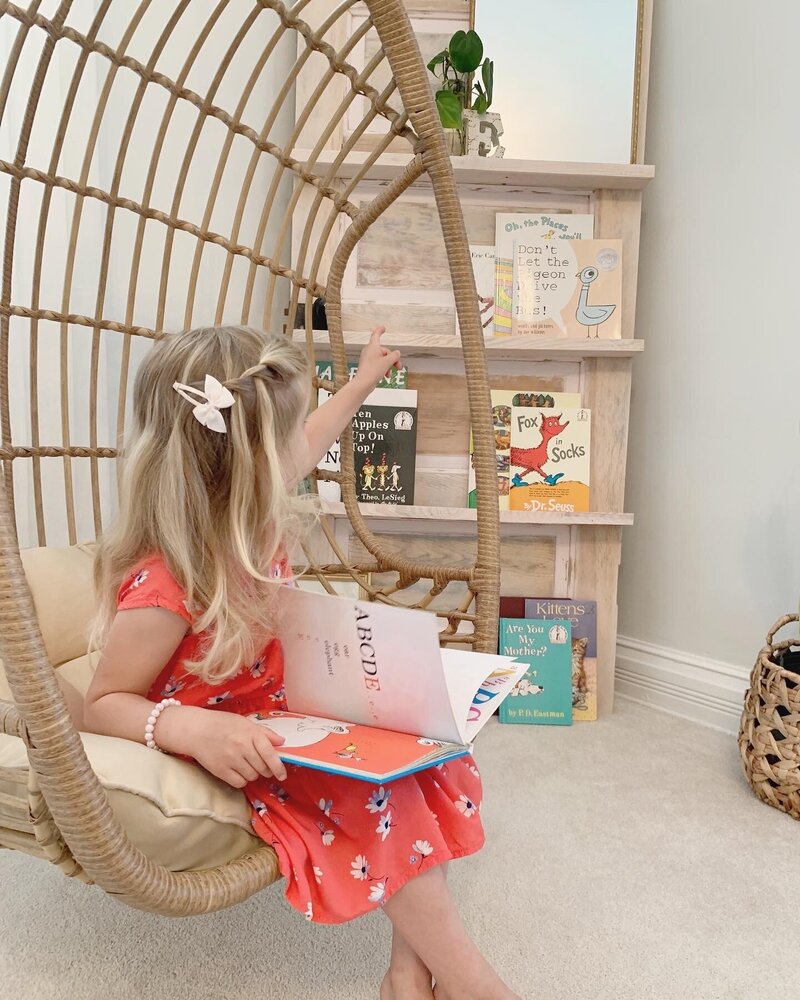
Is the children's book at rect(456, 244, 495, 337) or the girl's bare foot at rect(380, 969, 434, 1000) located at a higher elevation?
the children's book at rect(456, 244, 495, 337)

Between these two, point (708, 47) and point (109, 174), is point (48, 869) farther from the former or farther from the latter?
point (708, 47)

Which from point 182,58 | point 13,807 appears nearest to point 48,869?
point 13,807

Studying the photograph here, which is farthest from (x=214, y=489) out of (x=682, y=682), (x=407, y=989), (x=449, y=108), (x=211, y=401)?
(x=682, y=682)

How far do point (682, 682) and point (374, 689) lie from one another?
1190 mm

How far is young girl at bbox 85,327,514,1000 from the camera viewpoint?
2.61ft

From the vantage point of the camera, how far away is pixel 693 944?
3.40 ft

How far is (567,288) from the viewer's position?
5.94 ft

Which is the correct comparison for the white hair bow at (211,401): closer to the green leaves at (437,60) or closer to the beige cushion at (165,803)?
the beige cushion at (165,803)

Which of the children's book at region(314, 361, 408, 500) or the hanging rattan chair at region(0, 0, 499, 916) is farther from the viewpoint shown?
the children's book at region(314, 361, 408, 500)

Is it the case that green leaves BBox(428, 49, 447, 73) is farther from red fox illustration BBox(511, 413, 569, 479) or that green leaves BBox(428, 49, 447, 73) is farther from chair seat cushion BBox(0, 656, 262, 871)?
chair seat cushion BBox(0, 656, 262, 871)

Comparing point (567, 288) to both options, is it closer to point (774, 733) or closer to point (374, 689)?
point (774, 733)

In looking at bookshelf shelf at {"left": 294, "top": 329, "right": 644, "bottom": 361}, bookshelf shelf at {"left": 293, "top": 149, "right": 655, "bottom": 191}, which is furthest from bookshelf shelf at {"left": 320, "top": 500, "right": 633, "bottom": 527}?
bookshelf shelf at {"left": 293, "top": 149, "right": 655, "bottom": 191}

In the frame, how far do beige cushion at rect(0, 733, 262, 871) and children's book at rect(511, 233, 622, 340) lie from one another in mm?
1255

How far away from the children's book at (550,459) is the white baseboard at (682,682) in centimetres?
36
